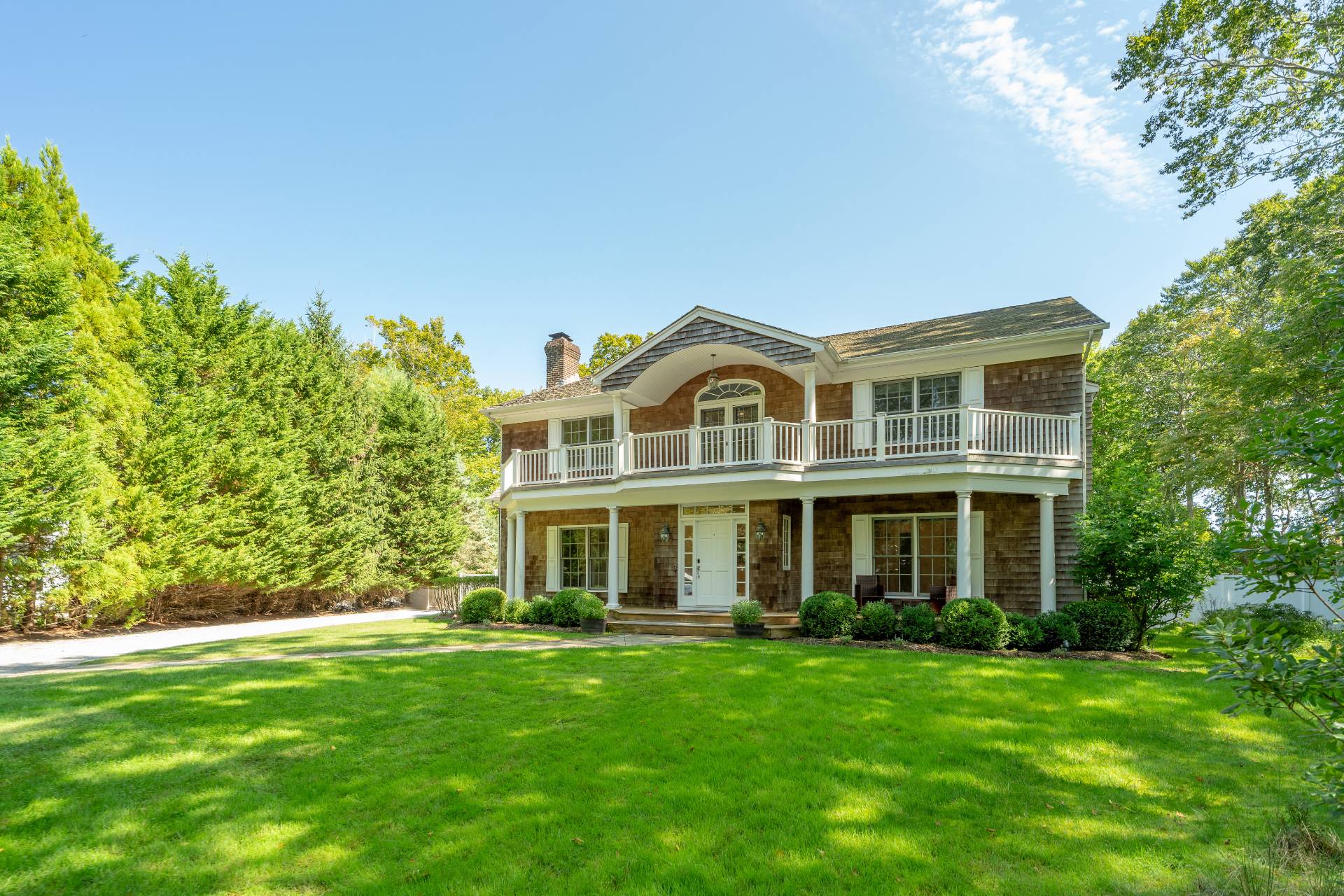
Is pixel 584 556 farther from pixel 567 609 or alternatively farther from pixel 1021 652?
pixel 1021 652

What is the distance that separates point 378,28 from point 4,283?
8.35 m

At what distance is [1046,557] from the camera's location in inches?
477

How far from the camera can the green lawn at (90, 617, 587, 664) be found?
10.8 m

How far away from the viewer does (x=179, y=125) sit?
12984 millimetres

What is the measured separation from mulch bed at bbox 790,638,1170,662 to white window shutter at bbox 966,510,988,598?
2631mm

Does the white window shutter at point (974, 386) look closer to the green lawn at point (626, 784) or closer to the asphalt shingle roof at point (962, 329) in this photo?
the asphalt shingle roof at point (962, 329)

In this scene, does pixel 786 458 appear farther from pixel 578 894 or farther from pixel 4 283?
pixel 4 283

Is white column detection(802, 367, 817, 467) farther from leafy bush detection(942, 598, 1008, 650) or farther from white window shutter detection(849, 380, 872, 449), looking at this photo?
leafy bush detection(942, 598, 1008, 650)

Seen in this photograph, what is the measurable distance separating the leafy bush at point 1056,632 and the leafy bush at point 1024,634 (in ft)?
0.16

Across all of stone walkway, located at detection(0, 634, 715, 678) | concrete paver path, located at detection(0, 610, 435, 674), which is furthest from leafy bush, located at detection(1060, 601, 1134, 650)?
concrete paver path, located at detection(0, 610, 435, 674)

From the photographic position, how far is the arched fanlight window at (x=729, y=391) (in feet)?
52.3

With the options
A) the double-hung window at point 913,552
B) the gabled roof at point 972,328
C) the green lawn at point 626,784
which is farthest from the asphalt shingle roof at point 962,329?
the green lawn at point 626,784

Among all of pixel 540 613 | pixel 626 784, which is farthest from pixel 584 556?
pixel 626 784

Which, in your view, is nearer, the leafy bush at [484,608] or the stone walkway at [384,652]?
the stone walkway at [384,652]
